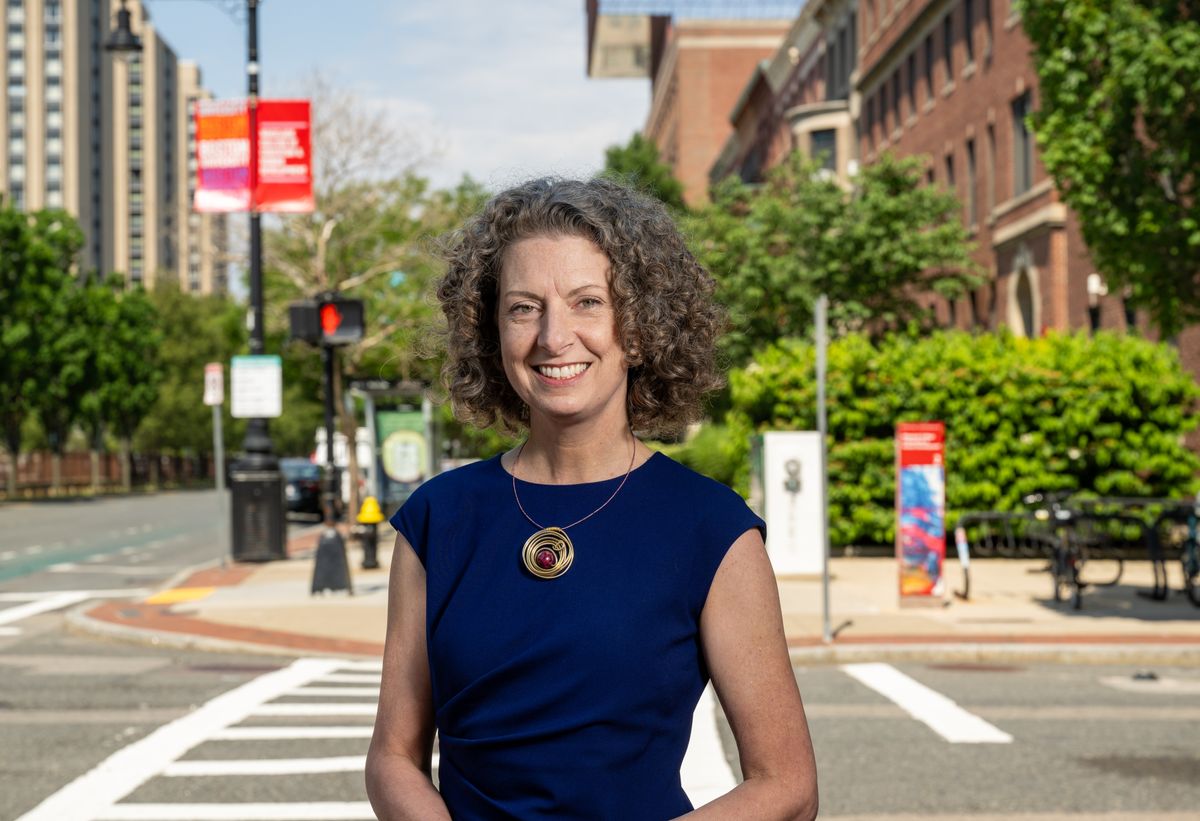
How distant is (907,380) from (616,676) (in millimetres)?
21893

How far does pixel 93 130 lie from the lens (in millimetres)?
157125

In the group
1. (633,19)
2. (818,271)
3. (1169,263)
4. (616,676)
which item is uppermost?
(633,19)

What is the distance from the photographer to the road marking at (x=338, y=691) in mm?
10898

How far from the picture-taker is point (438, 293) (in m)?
2.79

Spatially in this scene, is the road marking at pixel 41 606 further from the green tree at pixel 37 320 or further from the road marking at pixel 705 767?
the green tree at pixel 37 320

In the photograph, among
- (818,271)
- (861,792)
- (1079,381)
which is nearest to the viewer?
(861,792)

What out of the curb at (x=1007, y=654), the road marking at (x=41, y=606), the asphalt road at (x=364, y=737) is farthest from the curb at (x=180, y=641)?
the curb at (x=1007, y=654)

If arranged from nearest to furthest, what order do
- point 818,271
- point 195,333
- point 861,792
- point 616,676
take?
point 616,676 → point 861,792 → point 818,271 → point 195,333

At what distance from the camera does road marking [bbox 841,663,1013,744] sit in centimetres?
917

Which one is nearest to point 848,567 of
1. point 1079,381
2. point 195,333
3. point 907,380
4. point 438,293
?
point 907,380

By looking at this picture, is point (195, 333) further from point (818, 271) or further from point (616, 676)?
point (616, 676)

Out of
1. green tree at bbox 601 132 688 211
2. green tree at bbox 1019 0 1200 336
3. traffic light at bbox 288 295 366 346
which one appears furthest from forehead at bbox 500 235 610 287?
green tree at bbox 601 132 688 211

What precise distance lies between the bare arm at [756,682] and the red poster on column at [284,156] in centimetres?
1897

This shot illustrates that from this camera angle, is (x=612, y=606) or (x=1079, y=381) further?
(x=1079, y=381)
